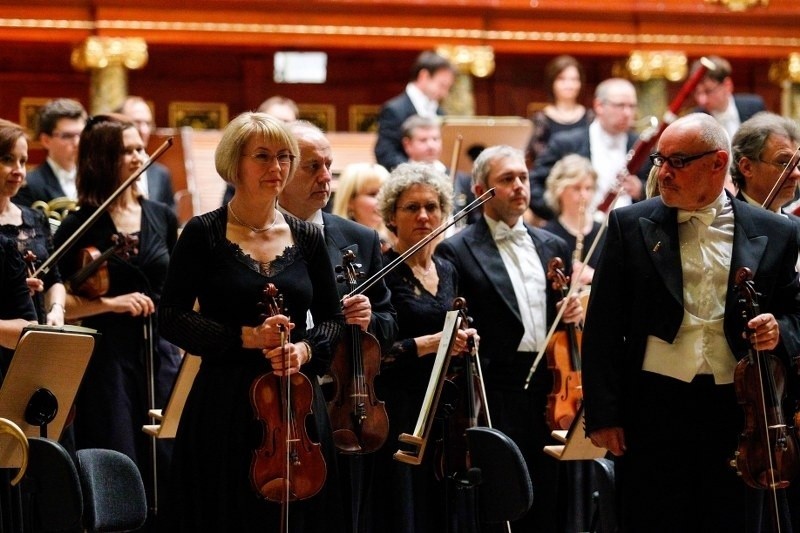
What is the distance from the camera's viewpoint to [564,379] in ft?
15.0

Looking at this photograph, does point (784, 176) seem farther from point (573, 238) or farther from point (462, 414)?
point (573, 238)

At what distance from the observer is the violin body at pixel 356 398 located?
396 centimetres

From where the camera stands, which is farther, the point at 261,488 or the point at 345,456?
the point at 345,456

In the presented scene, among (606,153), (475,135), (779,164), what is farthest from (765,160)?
(606,153)

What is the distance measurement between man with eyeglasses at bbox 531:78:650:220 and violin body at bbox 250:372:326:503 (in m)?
3.79

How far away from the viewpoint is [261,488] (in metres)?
3.44

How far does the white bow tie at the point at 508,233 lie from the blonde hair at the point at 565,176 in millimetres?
1541

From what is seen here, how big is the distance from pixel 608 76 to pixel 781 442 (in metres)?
6.35

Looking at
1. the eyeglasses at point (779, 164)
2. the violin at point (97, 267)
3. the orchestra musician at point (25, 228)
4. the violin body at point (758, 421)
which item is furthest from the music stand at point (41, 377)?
the eyeglasses at point (779, 164)

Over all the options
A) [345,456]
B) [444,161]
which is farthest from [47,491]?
[444,161]

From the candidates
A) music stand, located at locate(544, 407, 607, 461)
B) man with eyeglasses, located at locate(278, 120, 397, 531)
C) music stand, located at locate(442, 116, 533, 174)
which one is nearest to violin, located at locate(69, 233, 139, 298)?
man with eyeglasses, located at locate(278, 120, 397, 531)

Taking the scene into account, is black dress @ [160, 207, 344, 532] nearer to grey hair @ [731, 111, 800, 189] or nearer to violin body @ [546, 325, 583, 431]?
violin body @ [546, 325, 583, 431]

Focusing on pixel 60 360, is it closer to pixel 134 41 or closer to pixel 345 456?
pixel 345 456

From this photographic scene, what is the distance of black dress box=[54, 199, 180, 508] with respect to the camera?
4715 millimetres
